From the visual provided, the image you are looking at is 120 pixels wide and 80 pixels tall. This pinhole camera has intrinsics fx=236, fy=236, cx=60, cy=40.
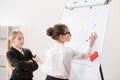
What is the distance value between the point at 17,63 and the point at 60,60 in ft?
1.58

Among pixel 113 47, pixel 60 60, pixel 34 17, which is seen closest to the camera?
pixel 60 60

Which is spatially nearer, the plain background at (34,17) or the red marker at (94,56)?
the red marker at (94,56)

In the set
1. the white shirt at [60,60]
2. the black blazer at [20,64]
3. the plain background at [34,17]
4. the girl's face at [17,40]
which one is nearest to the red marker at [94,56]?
the white shirt at [60,60]

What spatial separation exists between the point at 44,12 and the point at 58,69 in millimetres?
1987

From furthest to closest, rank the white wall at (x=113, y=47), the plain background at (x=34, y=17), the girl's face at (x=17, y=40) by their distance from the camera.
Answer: the plain background at (x=34, y=17), the white wall at (x=113, y=47), the girl's face at (x=17, y=40)

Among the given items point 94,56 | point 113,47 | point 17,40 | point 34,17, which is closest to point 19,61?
point 17,40

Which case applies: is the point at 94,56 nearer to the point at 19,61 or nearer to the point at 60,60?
the point at 60,60

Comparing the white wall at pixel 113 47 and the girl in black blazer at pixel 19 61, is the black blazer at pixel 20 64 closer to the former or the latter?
the girl in black blazer at pixel 19 61

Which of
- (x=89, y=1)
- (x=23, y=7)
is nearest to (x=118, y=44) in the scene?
(x=89, y=1)

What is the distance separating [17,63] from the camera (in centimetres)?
259

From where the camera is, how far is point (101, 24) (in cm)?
255

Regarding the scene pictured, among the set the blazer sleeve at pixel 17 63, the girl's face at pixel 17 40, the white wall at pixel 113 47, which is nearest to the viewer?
the blazer sleeve at pixel 17 63

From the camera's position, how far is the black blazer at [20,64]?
262 cm

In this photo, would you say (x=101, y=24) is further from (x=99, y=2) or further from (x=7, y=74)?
(x=7, y=74)
